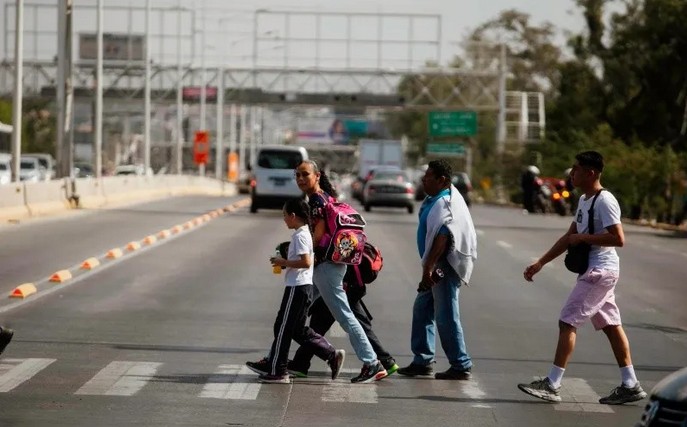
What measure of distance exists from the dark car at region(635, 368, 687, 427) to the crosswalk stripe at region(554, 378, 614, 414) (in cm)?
409

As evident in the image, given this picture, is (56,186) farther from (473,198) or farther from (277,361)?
(473,198)

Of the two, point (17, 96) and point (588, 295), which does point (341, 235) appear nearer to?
point (588, 295)

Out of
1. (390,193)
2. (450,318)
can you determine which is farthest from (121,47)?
(450,318)

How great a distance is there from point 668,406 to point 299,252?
5.40 m

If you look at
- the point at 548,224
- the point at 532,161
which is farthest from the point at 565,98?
the point at 548,224

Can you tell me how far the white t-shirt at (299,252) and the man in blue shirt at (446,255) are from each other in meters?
0.89

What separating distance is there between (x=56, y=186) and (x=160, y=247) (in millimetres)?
14092

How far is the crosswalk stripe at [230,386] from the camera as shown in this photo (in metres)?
12.1

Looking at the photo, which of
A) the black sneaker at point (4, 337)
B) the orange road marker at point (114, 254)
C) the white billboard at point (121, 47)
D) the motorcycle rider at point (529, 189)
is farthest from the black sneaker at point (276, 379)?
the white billboard at point (121, 47)

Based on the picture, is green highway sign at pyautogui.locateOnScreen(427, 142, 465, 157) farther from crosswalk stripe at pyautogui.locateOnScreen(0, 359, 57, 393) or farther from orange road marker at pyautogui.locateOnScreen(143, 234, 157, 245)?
crosswalk stripe at pyautogui.locateOnScreen(0, 359, 57, 393)

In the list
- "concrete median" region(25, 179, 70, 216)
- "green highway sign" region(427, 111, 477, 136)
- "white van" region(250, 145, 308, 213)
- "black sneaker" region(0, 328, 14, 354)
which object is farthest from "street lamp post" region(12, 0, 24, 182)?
"green highway sign" region(427, 111, 477, 136)

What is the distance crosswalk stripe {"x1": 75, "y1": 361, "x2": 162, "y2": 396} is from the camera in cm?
1211

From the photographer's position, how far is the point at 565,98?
271 ft

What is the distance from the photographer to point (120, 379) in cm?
1281
